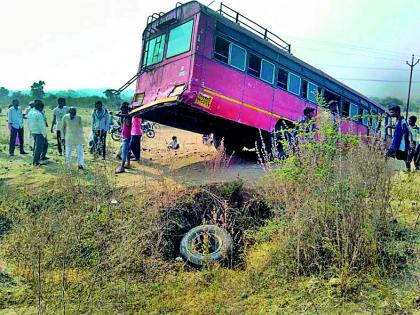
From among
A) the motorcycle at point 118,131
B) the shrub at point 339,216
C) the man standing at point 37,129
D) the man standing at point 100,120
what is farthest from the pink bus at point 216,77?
the motorcycle at point 118,131

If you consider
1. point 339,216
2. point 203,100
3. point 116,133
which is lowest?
point 339,216

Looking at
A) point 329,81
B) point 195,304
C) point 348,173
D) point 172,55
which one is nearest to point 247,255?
point 195,304

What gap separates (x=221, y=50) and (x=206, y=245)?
461cm

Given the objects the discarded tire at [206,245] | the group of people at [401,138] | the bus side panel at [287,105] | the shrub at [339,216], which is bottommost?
the discarded tire at [206,245]

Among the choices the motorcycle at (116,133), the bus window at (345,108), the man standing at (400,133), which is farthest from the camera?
the motorcycle at (116,133)

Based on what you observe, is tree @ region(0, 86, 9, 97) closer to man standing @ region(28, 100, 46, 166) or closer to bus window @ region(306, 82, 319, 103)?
man standing @ region(28, 100, 46, 166)

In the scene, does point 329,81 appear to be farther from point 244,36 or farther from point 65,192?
point 65,192

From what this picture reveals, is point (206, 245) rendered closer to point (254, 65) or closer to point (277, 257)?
point (277, 257)

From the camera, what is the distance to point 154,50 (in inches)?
347

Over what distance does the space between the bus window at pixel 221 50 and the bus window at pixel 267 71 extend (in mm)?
1079

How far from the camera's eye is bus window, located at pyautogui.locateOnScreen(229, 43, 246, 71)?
8.10 m

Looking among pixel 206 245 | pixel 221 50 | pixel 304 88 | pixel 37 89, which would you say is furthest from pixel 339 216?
pixel 37 89

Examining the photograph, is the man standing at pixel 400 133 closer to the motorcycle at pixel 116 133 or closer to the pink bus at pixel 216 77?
the pink bus at pixel 216 77

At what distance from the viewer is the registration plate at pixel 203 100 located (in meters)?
7.50
